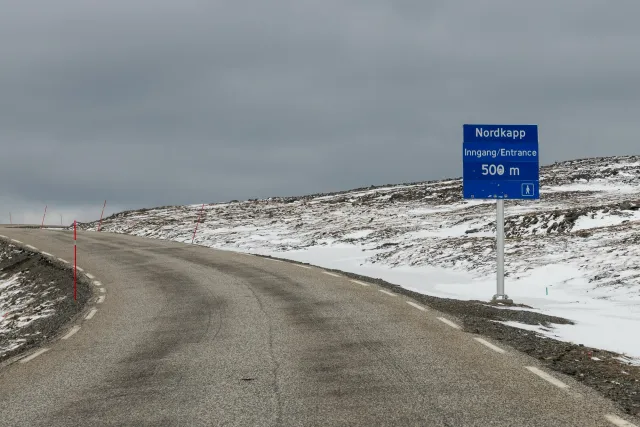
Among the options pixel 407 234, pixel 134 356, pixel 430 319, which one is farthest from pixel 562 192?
pixel 134 356

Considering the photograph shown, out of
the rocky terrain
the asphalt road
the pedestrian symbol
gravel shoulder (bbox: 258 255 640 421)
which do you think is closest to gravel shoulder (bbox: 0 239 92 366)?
the asphalt road

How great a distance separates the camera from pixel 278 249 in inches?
1276

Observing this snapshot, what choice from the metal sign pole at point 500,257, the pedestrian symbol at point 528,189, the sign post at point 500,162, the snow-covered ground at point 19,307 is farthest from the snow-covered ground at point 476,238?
the snow-covered ground at point 19,307

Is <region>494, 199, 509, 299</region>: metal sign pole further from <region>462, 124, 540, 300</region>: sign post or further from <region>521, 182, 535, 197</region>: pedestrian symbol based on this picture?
<region>521, 182, 535, 197</region>: pedestrian symbol

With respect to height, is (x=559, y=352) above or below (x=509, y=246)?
below

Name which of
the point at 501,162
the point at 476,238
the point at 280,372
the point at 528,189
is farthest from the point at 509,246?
the point at 280,372

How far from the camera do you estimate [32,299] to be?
2177 centimetres

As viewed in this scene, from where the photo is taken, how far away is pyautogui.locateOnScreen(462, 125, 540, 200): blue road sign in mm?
17156

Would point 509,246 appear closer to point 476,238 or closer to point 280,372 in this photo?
point 476,238

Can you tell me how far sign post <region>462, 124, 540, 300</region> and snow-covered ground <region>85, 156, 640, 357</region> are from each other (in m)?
2.92

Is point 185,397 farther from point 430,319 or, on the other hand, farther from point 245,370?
point 430,319

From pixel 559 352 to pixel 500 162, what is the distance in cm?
823

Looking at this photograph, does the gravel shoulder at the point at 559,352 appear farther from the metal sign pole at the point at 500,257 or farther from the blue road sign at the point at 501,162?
the blue road sign at the point at 501,162

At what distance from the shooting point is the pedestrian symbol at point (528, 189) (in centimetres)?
1719
